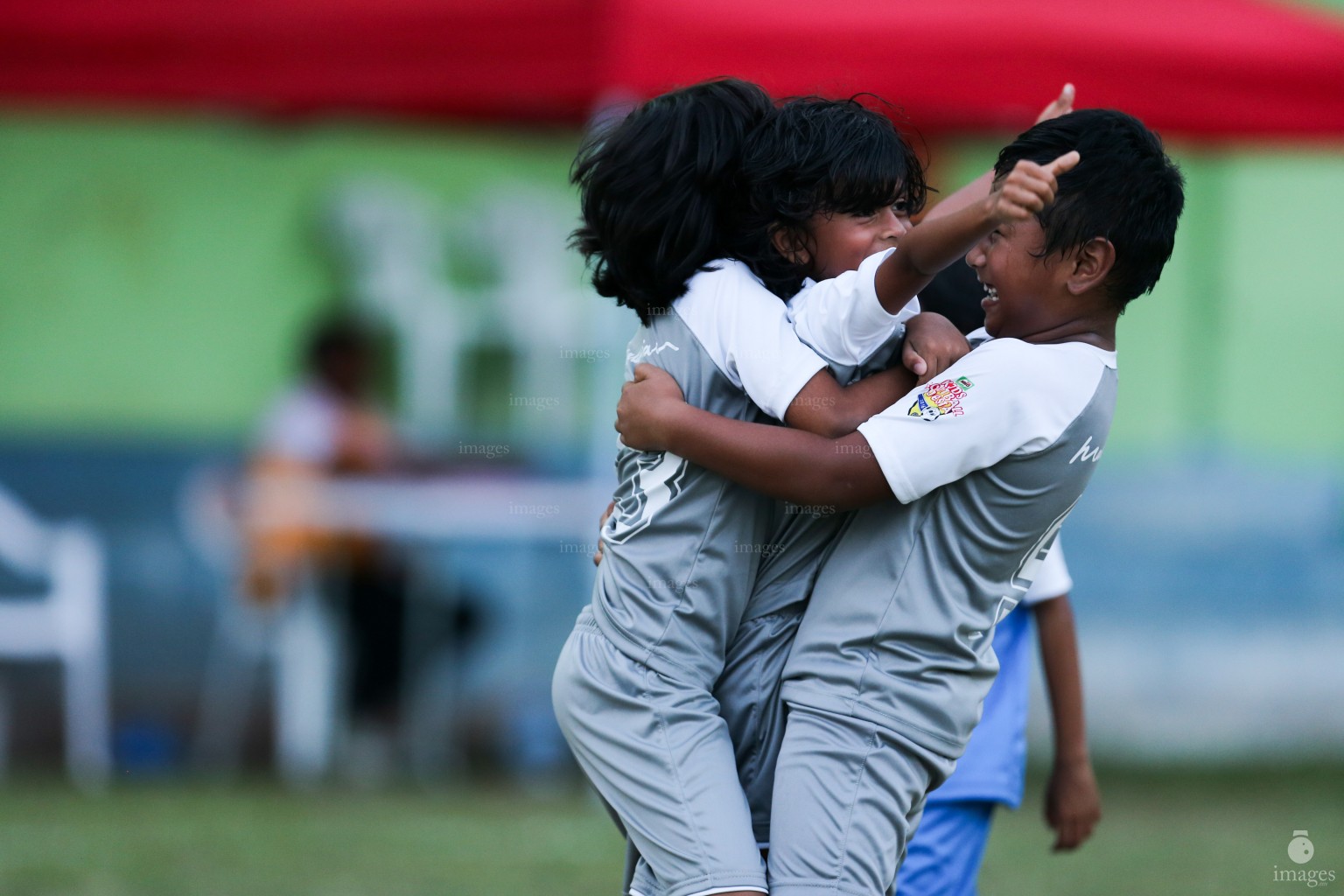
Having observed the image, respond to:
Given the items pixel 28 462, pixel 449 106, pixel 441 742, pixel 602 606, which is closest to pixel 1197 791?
pixel 441 742

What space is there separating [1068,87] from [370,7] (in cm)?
259

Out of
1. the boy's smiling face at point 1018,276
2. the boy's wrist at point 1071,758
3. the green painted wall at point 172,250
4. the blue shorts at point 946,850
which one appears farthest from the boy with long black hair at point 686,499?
the green painted wall at point 172,250

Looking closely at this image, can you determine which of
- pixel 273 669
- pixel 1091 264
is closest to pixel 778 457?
pixel 1091 264

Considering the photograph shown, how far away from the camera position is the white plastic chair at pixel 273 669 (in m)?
5.73

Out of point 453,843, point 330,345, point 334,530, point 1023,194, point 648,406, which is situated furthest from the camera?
point 330,345

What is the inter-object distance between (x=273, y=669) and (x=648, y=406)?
15.3 ft

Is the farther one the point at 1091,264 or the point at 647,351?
the point at 647,351

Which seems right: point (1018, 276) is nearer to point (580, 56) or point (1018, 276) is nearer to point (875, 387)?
point (875, 387)

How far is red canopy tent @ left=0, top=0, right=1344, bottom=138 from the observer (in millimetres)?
4234

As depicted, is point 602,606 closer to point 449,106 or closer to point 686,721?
point 686,721

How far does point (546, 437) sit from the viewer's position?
22.2 ft

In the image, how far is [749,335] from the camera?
1.89m

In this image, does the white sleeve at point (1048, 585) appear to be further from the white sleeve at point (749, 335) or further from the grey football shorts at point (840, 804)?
the white sleeve at point (749, 335)

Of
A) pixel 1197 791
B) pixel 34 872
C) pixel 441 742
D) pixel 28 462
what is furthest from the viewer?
pixel 28 462
